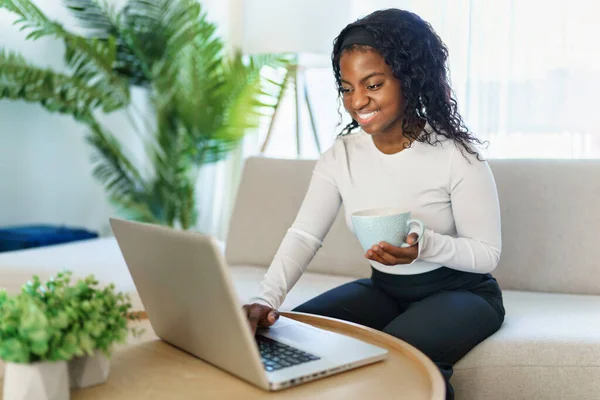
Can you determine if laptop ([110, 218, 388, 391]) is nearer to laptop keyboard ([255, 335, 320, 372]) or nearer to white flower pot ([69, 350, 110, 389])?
laptop keyboard ([255, 335, 320, 372])

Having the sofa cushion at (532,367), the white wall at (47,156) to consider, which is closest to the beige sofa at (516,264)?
the sofa cushion at (532,367)

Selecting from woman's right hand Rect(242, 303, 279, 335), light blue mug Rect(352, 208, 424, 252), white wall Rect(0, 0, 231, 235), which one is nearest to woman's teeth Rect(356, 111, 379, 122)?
light blue mug Rect(352, 208, 424, 252)

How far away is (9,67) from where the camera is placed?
10.5 feet

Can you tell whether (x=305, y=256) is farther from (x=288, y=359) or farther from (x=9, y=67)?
(x=9, y=67)

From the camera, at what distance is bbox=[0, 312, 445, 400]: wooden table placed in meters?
0.87

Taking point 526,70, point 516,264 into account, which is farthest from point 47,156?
point 516,264

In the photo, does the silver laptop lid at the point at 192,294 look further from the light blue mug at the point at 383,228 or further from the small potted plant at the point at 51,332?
the light blue mug at the point at 383,228

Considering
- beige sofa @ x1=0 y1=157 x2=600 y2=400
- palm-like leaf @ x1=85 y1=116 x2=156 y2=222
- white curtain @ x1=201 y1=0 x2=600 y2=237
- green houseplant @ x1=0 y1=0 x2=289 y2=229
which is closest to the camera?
beige sofa @ x1=0 y1=157 x2=600 y2=400

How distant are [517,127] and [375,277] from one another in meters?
1.72

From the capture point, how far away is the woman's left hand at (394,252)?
44.3 inches

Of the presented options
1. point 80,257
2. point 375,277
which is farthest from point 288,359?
point 80,257

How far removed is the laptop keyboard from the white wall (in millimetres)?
2982

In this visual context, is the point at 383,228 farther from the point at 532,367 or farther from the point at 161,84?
the point at 161,84

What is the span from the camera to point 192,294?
0.90 metres
